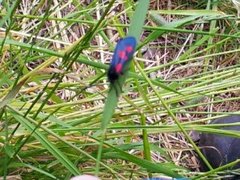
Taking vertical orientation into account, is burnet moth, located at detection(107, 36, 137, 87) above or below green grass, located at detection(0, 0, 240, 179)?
above

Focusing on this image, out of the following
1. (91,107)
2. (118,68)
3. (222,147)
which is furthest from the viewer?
(222,147)

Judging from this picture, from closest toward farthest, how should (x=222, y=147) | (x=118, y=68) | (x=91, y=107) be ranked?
(x=118, y=68) → (x=91, y=107) → (x=222, y=147)

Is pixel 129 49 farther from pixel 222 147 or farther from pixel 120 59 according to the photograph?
pixel 222 147

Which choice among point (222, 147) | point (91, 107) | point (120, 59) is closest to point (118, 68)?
point (120, 59)

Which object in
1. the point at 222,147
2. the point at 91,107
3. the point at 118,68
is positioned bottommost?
the point at 222,147

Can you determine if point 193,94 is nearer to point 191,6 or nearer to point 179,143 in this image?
point 179,143

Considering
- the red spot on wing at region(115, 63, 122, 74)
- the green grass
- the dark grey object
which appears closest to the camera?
the red spot on wing at region(115, 63, 122, 74)

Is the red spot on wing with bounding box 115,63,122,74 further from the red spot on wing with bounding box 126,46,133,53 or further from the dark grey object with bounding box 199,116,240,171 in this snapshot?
the dark grey object with bounding box 199,116,240,171

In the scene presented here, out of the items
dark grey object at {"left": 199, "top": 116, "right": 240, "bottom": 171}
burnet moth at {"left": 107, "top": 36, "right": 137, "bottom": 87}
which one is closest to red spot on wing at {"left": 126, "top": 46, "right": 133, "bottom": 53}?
burnet moth at {"left": 107, "top": 36, "right": 137, "bottom": 87}

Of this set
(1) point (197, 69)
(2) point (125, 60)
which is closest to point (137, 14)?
(2) point (125, 60)
